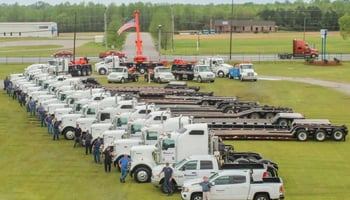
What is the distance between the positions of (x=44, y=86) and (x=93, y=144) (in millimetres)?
20688

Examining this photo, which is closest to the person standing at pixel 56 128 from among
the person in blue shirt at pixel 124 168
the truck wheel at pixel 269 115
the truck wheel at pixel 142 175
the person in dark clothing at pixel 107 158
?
the person in dark clothing at pixel 107 158

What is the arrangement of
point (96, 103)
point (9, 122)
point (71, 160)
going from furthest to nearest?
point (9, 122)
point (96, 103)
point (71, 160)

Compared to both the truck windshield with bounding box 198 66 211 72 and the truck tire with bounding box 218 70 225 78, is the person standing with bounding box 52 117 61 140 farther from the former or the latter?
the truck tire with bounding box 218 70 225 78

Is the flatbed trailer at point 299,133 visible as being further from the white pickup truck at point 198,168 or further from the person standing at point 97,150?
the white pickup truck at point 198,168

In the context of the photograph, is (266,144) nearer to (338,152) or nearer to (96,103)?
(338,152)

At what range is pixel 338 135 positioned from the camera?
3691 cm

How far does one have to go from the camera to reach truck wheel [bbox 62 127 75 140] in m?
38.3

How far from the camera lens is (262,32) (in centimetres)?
19925

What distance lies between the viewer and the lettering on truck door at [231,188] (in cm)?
2362

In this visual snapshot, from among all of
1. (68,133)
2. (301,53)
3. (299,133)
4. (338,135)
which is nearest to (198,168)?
(299,133)

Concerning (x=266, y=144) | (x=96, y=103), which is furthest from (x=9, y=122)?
(x=266, y=144)

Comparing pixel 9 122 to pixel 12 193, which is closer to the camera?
pixel 12 193

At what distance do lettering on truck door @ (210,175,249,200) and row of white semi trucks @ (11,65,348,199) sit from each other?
1098 millimetres

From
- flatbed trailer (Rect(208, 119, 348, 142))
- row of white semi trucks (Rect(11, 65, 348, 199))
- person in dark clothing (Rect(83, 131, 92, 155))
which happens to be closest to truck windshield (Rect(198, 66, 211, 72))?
row of white semi trucks (Rect(11, 65, 348, 199))
